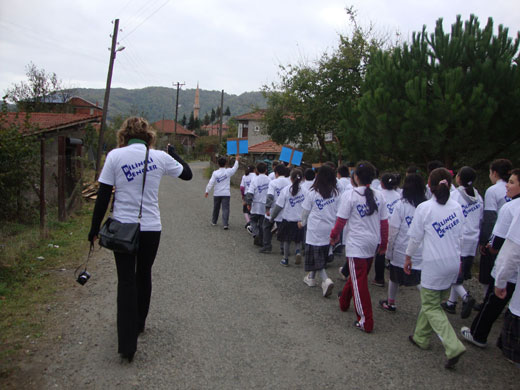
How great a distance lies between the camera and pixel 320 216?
5.97m

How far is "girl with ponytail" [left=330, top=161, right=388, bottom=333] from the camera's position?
4.66 metres

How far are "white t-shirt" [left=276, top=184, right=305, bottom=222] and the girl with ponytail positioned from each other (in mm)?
2539

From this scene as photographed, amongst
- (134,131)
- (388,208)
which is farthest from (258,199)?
(134,131)

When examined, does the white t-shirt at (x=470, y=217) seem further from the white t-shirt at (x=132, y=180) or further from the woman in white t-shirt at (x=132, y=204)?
the white t-shirt at (x=132, y=180)

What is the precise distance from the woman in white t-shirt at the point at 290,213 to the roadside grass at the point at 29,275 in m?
3.59

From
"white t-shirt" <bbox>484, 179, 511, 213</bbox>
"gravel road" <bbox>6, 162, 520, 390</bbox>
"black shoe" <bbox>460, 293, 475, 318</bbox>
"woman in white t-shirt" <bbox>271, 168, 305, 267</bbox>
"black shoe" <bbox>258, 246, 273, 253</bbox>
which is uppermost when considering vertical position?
"white t-shirt" <bbox>484, 179, 511, 213</bbox>

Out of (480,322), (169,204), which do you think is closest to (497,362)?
(480,322)

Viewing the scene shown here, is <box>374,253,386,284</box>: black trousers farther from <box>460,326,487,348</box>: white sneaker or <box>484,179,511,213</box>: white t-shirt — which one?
<box>460,326,487,348</box>: white sneaker

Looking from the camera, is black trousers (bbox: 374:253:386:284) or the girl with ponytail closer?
the girl with ponytail

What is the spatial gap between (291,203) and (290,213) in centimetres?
19

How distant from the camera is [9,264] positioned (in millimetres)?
6379

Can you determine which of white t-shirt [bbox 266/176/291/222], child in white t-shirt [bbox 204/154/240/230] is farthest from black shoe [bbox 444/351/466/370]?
child in white t-shirt [bbox 204/154/240/230]

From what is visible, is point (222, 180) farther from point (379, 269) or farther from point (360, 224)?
point (360, 224)

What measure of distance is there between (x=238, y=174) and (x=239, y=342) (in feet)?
67.2
